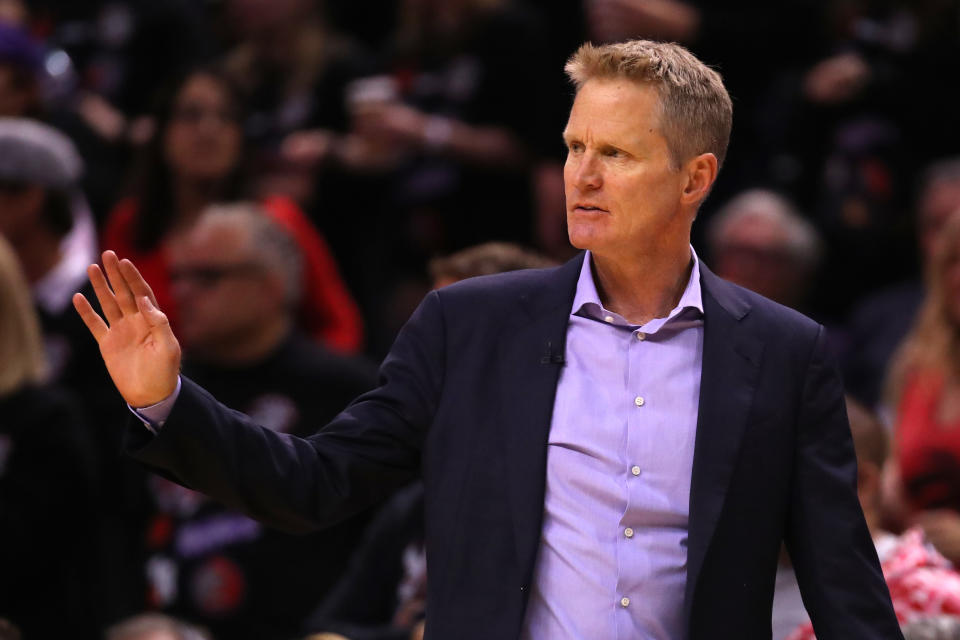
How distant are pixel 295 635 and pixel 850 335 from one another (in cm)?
237

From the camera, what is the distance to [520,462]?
7.79 ft

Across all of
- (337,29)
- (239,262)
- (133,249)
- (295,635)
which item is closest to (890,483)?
(295,635)

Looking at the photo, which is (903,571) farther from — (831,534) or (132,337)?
(132,337)

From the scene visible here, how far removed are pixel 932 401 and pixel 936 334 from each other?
0.26m

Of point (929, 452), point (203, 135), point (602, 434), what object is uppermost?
point (602, 434)

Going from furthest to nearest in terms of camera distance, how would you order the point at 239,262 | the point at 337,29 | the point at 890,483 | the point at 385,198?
1. the point at 337,29
2. the point at 385,198
3. the point at 239,262
4. the point at 890,483

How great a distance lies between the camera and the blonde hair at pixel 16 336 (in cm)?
448

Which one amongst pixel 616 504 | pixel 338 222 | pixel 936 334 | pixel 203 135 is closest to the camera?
pixel 616 504

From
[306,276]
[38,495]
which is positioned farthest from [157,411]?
[306,276]

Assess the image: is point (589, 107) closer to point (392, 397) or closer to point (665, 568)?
point (392, 397)

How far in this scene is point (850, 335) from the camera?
5.59 metres

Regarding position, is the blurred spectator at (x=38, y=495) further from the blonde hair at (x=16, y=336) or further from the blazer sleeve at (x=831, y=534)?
the blazer sleeve at (x=831, y=534)

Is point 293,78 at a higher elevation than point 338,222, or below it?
higher

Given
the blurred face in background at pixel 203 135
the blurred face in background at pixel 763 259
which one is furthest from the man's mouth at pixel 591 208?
the blurred face in background at pixel 203 135
